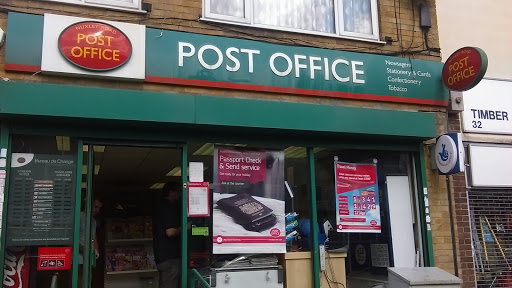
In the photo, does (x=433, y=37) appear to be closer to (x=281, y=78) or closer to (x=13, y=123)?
(x=281, y=78)

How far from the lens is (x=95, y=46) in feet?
17.2

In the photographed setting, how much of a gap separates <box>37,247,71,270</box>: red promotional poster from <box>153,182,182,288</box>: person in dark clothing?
3.81ft

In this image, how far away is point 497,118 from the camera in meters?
7.30

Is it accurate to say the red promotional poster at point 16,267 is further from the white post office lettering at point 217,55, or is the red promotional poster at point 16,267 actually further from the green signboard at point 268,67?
the white post office lettering at point 217,55

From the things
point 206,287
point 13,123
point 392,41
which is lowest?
point 206,287

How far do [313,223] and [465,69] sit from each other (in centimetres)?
274

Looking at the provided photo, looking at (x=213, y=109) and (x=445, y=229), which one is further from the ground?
(x=213, y=109)

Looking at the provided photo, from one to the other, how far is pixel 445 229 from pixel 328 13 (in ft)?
10.5

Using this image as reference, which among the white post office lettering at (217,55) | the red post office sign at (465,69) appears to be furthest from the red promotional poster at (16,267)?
the red post office sign at (465,69)

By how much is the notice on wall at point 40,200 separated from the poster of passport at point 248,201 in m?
1.56

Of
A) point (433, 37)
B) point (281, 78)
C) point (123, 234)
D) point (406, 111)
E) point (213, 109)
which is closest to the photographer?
point (213, 109)

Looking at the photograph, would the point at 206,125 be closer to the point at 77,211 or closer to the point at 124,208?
the point at 77,211

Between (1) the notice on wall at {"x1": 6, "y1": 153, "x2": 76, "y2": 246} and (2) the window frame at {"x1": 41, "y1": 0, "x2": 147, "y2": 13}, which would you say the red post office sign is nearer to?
(2) the window frame at {"x1": 41, "y1": 0, "x2": 147, "y2": 13}

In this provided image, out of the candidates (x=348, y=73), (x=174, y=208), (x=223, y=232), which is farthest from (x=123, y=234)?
(x=348, y=73)
